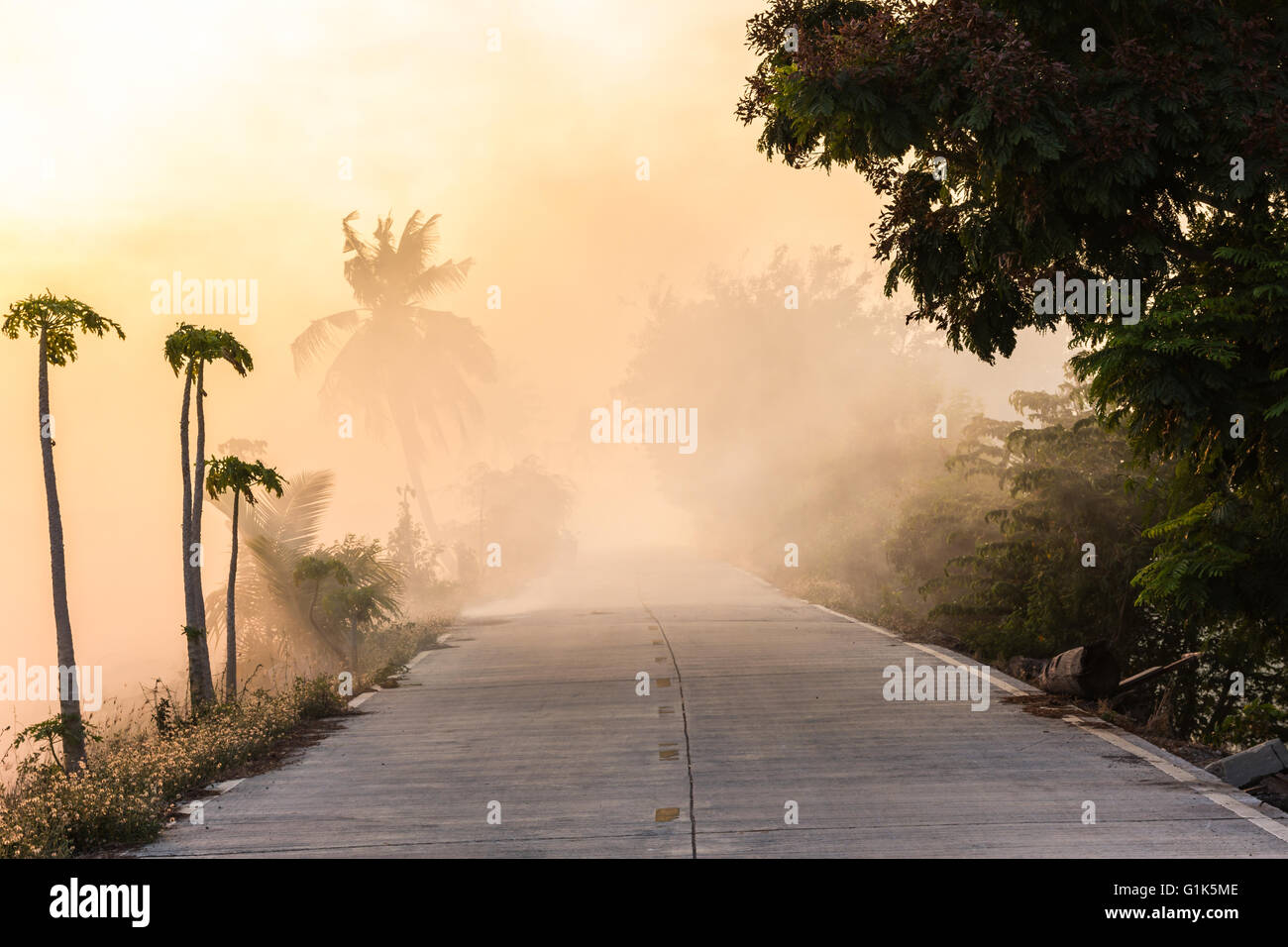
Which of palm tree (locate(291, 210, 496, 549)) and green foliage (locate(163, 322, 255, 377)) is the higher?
palm tree (locate(291, 210, 496, 549))

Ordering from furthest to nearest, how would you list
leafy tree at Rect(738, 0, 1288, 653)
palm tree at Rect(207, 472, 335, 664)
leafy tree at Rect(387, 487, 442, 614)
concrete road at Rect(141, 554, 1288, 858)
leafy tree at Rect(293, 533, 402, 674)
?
leafy tree at Rect(387, 487, 442, 614) → palm tree at Rect(207, 472, 335, 664) → leafy tree at Rect(293, 533, 402, 674) → leafy tree at Rect(738, 0, 1288, 653) → concrete road at Rect(141, 554, 1288, 858)

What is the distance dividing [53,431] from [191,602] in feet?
10.7

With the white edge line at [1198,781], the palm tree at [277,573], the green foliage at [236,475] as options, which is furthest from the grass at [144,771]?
the white edge line at [1198,781]

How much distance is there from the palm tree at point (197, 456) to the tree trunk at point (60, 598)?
1986 mm

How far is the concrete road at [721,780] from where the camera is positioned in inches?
251

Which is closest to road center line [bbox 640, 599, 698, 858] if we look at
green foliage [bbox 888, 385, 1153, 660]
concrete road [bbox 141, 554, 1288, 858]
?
concrete road [bbox 141, 554, 1288, 858]

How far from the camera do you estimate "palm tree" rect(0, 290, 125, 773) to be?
874cm

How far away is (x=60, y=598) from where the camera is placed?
8805 millimetres

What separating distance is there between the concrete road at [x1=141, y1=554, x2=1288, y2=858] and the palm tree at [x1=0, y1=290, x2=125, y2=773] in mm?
1737

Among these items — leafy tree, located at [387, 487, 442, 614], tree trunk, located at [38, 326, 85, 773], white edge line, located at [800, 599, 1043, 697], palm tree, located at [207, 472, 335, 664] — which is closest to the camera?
tree trunk, located at [38, 326, 85, 773]

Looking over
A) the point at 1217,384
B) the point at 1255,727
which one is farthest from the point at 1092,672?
the point at 1217,384

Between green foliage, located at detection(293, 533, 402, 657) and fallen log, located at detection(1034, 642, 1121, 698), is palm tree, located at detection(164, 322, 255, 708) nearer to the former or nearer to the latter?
green foliage, located at detection(293, 533, 402, 657)

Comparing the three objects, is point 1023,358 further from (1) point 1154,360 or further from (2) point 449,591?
(1) point 1154,360

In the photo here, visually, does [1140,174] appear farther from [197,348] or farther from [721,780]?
[197,348]
